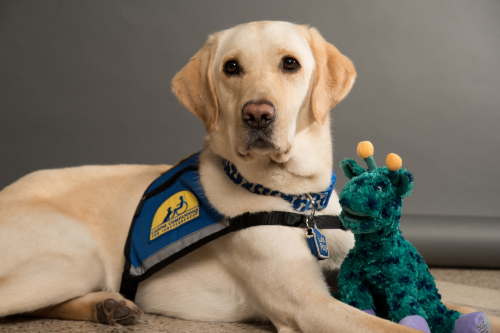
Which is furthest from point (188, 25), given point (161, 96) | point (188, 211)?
point (188, 211)

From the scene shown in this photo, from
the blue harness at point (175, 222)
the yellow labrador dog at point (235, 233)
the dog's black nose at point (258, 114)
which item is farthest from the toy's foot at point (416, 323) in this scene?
the dog's black nose at point (258, 114)

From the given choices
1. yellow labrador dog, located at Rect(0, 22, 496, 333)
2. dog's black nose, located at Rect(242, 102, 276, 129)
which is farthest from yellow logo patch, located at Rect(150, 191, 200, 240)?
dog's black nose, located at Rect(242, 102, 276, 129)

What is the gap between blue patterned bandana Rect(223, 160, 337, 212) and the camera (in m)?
2.53

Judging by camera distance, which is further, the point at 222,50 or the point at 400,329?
the point at 222,50

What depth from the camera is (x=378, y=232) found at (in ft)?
6.75

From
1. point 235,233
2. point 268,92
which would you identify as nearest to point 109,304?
point 235,233

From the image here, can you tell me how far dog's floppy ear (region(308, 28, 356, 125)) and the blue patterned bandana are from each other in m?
0.42

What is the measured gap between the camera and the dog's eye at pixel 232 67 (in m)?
2.63

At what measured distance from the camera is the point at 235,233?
252 centimetres

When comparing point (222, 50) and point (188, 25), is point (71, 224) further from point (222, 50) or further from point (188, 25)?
point (188, 25)

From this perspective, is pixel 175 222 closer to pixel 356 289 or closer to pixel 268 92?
pixel 268 92

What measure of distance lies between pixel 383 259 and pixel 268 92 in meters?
0.99

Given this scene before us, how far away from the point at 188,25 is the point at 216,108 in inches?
115

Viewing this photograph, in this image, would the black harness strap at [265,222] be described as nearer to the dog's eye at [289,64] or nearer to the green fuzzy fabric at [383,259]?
the green fuzzy fabric at [383,259]
